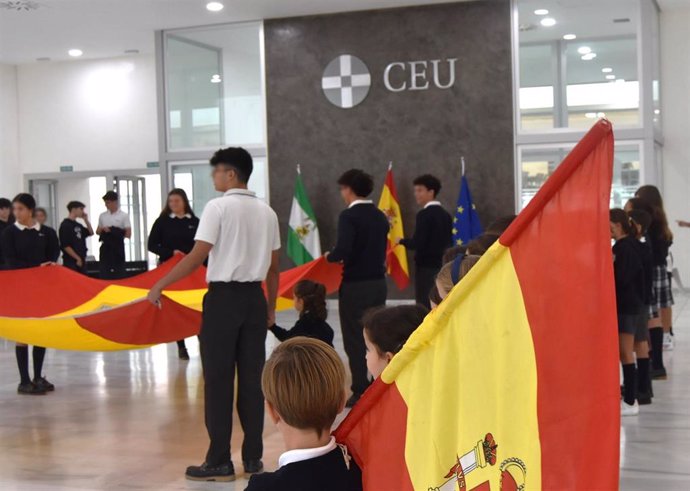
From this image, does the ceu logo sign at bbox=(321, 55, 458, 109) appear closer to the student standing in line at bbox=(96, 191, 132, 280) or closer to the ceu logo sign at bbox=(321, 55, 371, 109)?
the ceu logo sign at bbox=(321, 55, 371, 109)

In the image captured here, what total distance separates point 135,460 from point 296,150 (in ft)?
22.1

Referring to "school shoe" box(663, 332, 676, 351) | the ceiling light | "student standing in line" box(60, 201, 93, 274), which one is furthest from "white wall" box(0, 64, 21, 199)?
"school shoe" box(663, 332, 676, 351)

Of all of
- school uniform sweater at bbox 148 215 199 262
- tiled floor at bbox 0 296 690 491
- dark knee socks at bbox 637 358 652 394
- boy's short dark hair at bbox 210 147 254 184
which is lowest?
tiled floor at bbox 0 296 690 491

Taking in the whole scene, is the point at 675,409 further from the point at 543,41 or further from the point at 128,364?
the point at 543,41

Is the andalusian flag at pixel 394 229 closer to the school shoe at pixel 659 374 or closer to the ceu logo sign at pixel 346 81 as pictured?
the ceu logo sign at pixel 346 81

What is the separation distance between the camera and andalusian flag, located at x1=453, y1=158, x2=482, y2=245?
976 centimetres

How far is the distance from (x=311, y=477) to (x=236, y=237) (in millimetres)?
2317

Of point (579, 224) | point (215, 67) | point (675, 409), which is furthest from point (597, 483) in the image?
point (215, 67)

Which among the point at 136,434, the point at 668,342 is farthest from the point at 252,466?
the point at 668,342

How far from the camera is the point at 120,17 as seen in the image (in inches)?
418

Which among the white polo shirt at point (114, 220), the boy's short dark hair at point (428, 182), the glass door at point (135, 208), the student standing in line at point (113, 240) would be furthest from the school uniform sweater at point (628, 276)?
the glass door at point (135, 208)

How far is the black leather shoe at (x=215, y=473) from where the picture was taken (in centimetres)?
390

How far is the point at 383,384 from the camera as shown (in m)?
1.64

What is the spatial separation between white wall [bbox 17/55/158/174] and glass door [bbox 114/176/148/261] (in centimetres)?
31
